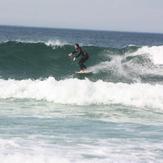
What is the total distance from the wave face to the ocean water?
0.04m

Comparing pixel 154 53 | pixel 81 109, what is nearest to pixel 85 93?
pixel 81 109

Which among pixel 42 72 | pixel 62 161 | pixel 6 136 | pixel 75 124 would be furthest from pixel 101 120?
pixel 42 72

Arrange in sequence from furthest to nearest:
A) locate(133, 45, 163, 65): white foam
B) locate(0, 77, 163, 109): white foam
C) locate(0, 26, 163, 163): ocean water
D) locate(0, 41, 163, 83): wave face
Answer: locate(133, 45, 163, 65): white foam → locate(0, 41, 163, 83): wave face → locate(0, 77, 163, 109): white foam → locate(0, 26, 163, 163): ocean water

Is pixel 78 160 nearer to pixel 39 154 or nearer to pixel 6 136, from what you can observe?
pixel 39 154

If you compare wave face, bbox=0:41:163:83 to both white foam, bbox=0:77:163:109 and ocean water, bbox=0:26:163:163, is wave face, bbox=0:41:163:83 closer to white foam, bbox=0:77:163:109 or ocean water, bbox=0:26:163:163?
ocean water, bbox=0:26:163:163

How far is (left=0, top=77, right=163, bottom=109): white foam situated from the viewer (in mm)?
16062

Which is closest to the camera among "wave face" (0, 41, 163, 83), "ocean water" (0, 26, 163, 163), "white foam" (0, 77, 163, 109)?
"ocean water" (0, 26, 163, 163)

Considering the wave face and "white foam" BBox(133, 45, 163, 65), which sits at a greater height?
"white foam" BBox(133, 45, 163, 65)

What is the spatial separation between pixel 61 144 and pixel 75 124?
205 centimetres

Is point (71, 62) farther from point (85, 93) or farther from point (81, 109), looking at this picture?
point (81, 109)

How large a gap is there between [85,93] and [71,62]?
7700 millimetres

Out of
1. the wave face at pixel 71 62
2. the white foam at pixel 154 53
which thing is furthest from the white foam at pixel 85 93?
the white foam at pixel 154 53

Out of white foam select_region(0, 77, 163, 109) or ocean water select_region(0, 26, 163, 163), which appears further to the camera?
white foam select_region(0, 77, 163, 109)

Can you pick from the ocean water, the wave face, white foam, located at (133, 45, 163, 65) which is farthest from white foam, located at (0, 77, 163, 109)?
white foam, located at (133, 45, 163, 65)
